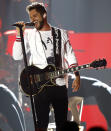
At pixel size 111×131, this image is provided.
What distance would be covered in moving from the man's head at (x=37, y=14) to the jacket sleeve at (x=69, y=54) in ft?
1.27

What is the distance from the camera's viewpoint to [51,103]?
381cm

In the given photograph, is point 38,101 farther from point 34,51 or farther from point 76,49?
point 76,49

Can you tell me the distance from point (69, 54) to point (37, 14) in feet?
2.41

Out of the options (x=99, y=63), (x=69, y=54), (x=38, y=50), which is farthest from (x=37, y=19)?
(x=99, y=63)

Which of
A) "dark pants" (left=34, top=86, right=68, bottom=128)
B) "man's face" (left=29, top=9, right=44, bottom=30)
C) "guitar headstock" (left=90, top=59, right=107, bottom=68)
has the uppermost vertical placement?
"man's face" (left=29, top=9, right=44, bottom=30)

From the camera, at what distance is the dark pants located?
3.76 m

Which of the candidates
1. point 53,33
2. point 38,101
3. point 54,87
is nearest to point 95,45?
point 53,33

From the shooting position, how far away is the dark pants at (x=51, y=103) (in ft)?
12.3

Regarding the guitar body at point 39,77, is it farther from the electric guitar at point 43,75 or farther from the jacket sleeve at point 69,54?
the jacket sleeve at point 69,54

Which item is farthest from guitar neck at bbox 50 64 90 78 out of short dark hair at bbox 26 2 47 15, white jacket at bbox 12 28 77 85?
short dark hair at bbox 26 2 47 15

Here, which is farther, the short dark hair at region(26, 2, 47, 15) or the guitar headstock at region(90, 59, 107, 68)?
the short dark hair at region(26, 2, 47, 15)

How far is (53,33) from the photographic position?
396 centimetres

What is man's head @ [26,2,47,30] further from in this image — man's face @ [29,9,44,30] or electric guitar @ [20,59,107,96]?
electric guitar @ [20,59,107,96]

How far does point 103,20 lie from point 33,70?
1.28 metres
